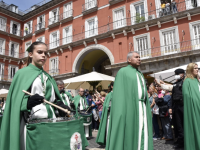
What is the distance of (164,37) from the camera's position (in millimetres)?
15766

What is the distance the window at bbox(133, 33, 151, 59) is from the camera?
16.1 m

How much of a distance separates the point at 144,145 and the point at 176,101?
3.09 meters

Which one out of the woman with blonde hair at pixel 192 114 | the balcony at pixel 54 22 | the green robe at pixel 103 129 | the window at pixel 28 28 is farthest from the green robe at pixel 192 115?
the window at pixel 28 28

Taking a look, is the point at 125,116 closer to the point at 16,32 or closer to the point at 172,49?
the point at 172,49

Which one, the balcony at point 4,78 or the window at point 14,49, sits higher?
the window at point 14,49

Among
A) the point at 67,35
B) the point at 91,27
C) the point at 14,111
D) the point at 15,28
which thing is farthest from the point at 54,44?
the point at 14,111

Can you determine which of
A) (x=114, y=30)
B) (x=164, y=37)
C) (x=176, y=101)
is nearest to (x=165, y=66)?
(x=164, y=37)

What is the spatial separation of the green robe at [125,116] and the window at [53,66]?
65.2 ft

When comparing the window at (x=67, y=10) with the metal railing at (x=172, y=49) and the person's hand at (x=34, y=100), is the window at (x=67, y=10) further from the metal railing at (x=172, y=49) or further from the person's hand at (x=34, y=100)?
the person's hand at (x=34, y=100)

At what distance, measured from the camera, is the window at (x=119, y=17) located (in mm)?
17917

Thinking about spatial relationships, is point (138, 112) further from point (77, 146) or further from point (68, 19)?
point (68, 19)

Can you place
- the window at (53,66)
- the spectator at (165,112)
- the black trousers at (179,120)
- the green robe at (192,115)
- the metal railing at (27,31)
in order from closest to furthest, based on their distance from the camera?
the green robe at (192,115)
the black trousers at (179,120)
the spectator at (165,112)
the window at (53,66)
the metal railing at (27,31)

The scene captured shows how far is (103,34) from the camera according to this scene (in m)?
18.6

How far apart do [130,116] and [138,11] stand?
16.6m
